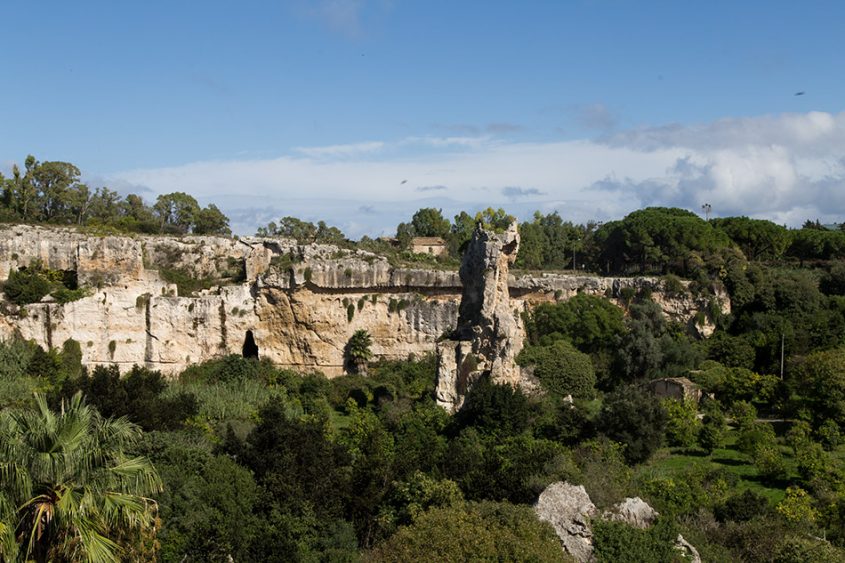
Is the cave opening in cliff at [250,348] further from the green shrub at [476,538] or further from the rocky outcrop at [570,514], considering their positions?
the green shrub at [476,538]

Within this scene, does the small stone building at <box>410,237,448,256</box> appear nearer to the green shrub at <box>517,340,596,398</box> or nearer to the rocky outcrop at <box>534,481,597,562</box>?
the green shrub at <box>517,340,596,398</box>

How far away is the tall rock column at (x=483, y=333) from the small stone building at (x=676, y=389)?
5.54 metres

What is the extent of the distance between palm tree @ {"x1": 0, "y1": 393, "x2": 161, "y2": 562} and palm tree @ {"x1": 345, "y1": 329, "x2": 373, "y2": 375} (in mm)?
28553

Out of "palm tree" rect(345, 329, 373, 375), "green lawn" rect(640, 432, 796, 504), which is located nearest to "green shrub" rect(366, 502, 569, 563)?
"green lawn" rect(640, 432, 796, 504)

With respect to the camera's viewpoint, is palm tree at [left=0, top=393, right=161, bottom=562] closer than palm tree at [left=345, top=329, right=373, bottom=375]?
Yes

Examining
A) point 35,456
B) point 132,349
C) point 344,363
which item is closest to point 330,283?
point 344,363

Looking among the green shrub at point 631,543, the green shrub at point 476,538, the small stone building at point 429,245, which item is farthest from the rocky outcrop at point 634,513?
the small stone building at point 429,245

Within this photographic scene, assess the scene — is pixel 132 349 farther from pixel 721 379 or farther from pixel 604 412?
pixel 721 379

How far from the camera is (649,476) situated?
25.6 m

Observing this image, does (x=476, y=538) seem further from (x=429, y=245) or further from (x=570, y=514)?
(x=429, y=245)

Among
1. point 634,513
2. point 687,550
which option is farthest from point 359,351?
point 687,550

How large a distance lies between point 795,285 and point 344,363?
20.0 m

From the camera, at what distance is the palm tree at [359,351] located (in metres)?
41.4

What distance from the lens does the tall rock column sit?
33062 mm
